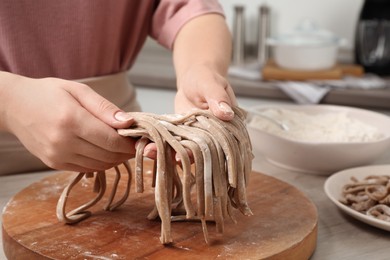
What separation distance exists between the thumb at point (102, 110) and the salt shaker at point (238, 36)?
1907mm

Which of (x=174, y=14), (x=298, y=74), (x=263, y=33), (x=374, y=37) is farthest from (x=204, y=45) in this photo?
(x=263, y=33)

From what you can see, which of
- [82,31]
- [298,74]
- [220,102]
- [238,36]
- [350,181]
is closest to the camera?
[220,102]

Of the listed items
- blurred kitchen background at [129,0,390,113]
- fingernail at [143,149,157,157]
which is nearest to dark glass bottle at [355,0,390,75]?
blurred kitchen background at [129,0,390,113]

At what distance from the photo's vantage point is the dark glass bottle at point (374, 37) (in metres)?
2.66

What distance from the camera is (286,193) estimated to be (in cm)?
132

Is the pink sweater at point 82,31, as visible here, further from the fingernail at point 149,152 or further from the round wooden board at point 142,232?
the fingernail at point 149,152

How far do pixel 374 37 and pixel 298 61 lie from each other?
331 millimetres

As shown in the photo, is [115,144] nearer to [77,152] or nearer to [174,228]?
[77,152]

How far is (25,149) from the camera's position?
4.71 ft

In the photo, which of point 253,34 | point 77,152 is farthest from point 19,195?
point 253,34

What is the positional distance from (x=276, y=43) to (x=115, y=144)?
1.72 metres

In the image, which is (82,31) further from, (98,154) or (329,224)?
(329,224)

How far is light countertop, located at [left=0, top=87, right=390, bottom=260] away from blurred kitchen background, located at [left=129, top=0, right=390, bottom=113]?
0.88 metres

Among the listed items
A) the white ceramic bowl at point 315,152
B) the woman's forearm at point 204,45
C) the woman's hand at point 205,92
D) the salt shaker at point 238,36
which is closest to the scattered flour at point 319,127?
the white ceramic bowl at point 315,152
